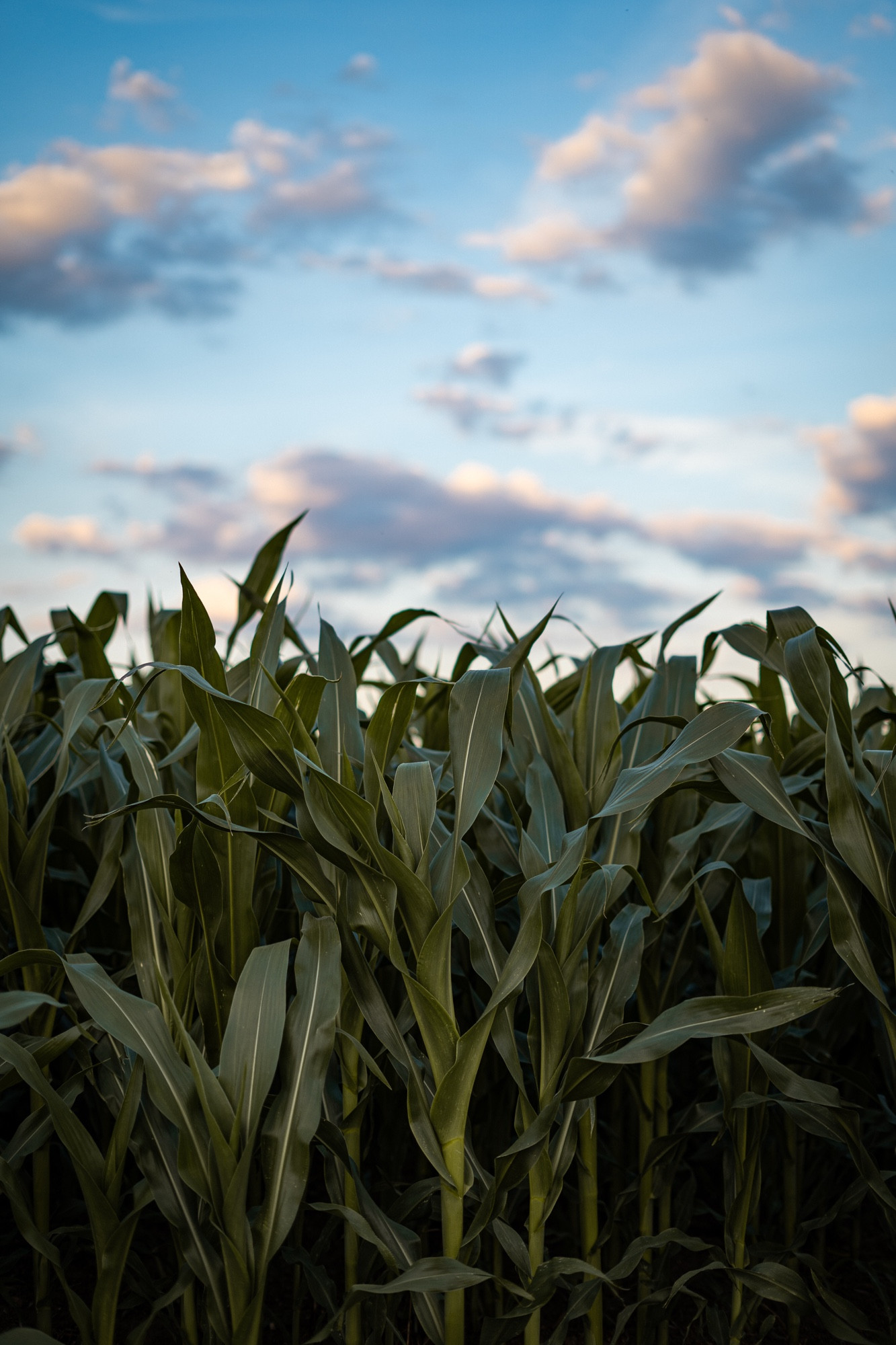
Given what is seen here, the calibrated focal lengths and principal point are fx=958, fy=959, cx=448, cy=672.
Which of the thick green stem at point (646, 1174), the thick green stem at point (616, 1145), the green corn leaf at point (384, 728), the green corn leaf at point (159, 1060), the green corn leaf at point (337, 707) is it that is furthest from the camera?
the thick green stem at point (616, 1145)

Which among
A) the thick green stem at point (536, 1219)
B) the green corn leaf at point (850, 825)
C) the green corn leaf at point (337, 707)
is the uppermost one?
the green corn leaf at point (337, 707)

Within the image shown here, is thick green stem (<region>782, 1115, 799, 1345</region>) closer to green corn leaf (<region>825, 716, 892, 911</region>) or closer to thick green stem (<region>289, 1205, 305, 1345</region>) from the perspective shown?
green corn leaf (<region>825, 716, 892, 911</region>)

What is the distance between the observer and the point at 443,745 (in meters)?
1.67

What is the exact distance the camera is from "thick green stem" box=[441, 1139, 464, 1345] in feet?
3.10

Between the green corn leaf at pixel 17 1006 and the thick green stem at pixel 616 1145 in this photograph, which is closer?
the green corn leaf at pixel 17 1006

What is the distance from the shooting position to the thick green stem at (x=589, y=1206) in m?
1.11

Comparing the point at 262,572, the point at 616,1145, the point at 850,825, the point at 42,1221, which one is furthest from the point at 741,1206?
the point at 262,572

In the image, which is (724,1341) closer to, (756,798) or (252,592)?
(756,798)

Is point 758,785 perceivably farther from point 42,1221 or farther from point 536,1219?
point 42,1221

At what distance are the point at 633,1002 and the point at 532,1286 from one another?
Answer: 0.53m

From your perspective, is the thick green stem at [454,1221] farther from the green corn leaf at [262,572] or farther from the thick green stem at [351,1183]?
the green corn leaf at [262,572]

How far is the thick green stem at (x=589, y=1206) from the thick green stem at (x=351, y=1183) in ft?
0.86

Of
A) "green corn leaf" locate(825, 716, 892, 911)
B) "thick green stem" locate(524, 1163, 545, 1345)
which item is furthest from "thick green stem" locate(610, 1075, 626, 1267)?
"green corn leaf" locate(825, 716, 892, 911)

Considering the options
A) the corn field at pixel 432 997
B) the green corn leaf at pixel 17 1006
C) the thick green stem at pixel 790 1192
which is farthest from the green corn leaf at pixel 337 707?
→ the thick green stem at pixel 790 1192
